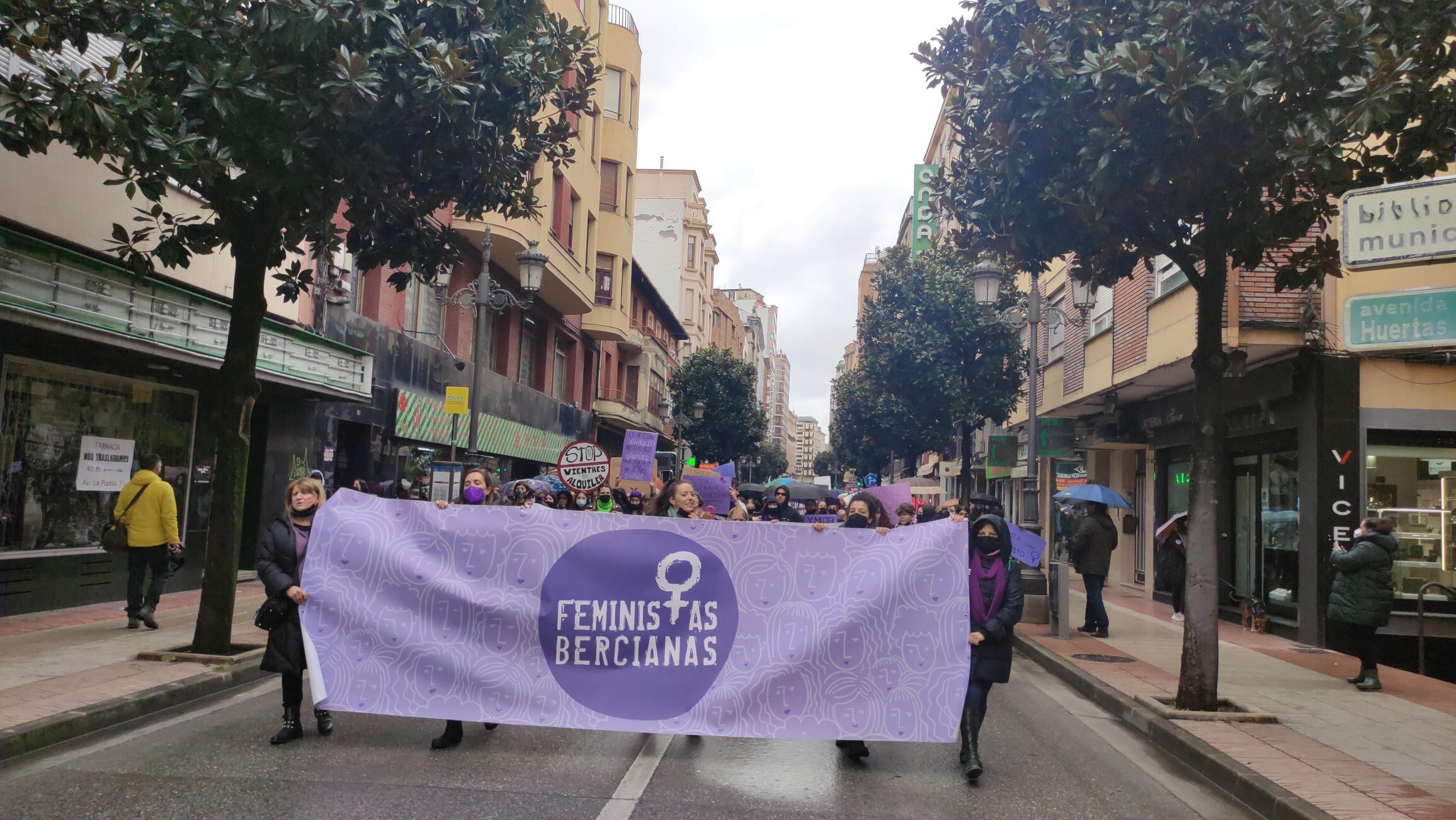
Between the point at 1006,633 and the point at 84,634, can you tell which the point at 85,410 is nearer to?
the point at 84,634

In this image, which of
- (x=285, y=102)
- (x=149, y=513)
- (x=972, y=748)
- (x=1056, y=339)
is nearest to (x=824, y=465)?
(x=1056, y=339)

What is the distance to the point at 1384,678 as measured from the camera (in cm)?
1140

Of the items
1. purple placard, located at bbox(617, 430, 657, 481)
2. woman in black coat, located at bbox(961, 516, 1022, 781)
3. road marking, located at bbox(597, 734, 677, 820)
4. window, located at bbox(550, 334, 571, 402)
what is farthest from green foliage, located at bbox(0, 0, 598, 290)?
window, located at bbox(550, 334, 571, 402)

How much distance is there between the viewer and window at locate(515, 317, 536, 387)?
2900cm

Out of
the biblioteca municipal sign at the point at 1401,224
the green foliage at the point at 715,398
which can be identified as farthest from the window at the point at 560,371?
the biblioteca municipal sign at the point at 1401,224

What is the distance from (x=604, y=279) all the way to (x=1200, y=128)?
2936 centimetres

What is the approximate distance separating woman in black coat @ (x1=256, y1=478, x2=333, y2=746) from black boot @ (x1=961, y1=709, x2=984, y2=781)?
407 cm

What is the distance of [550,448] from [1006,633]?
2583cm

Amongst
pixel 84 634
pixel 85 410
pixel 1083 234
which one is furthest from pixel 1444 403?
pixel 85 410

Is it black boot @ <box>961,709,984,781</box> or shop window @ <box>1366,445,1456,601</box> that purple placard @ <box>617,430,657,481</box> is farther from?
black boot @ <box>961,709,984,781</box>

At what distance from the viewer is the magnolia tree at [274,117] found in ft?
26.3

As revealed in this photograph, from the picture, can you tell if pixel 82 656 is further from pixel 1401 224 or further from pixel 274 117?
pixel 1401 224

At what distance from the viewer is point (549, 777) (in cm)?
618

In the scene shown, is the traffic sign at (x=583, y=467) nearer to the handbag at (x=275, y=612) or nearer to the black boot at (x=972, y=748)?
the handbag at (x=275, y=612)
